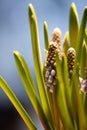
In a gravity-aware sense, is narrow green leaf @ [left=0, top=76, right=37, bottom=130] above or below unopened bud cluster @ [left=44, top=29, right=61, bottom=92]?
Answer: below

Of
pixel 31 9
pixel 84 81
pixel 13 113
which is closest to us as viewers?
pixel 84 81

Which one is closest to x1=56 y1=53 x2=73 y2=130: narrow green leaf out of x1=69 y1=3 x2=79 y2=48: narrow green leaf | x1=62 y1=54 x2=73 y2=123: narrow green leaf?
x1=62 y1=54 x2=73 y2=123: narrow green leaf

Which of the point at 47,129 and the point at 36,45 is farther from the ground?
the point at 36,45

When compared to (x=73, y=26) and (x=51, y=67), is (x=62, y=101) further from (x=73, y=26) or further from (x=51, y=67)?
(x=73, y=26)

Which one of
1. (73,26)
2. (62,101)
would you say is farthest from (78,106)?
(73,26)

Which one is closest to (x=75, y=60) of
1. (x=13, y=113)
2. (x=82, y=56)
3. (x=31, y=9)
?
(x=82, y=56)

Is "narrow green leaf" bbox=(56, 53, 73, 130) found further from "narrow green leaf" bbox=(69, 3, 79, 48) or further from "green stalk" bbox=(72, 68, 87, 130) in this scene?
"narrow green leaf" bbox=(69, 3, 79, 48)

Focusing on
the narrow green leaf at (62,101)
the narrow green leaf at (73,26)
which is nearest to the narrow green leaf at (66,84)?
the narrow green leaf at (62,101)

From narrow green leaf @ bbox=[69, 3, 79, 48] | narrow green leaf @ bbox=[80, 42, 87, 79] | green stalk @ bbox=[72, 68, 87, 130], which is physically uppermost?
narrow green leaf @ bbox=[69, 3, 79, 48]

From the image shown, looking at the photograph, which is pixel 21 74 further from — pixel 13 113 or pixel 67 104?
pixel 13 113
